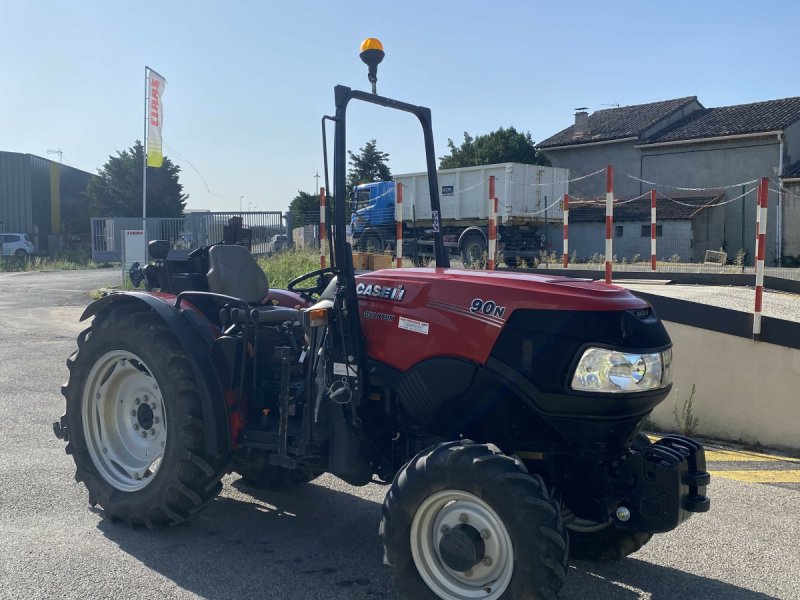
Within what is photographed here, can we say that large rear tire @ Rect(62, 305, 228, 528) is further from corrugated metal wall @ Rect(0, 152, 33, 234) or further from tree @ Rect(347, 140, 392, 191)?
corrugated metal wall @ Rect(0, 152, 33, 234)

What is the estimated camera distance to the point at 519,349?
10.5 ft

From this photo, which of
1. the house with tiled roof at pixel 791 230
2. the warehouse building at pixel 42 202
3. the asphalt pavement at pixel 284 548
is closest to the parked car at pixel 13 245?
the warehouse building at pixel 42 202

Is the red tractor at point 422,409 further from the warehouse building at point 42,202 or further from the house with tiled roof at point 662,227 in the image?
the warehouse building at point 42,202

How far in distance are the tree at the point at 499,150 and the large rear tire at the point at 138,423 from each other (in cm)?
4045

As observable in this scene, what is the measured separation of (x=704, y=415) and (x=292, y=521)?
12.9 ft

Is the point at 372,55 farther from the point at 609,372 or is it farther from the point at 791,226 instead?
the point at 791,226

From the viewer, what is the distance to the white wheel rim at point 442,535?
9.70 feet

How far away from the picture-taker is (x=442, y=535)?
3.06 meters

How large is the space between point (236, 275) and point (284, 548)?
1.72m

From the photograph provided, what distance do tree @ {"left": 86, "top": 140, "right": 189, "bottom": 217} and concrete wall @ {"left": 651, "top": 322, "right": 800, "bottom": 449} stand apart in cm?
4187

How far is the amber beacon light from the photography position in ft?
12.3

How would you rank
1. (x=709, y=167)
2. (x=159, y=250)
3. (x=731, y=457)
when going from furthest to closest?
(x=709, y=167) → (x=731, y=457) → (x=159, y=250)

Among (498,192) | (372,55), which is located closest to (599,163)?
(498,192)

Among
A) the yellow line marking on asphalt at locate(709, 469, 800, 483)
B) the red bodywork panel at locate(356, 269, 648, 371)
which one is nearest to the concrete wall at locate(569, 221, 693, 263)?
the yellow line marking on asphalt at locate(709, 469, 800, 483)
